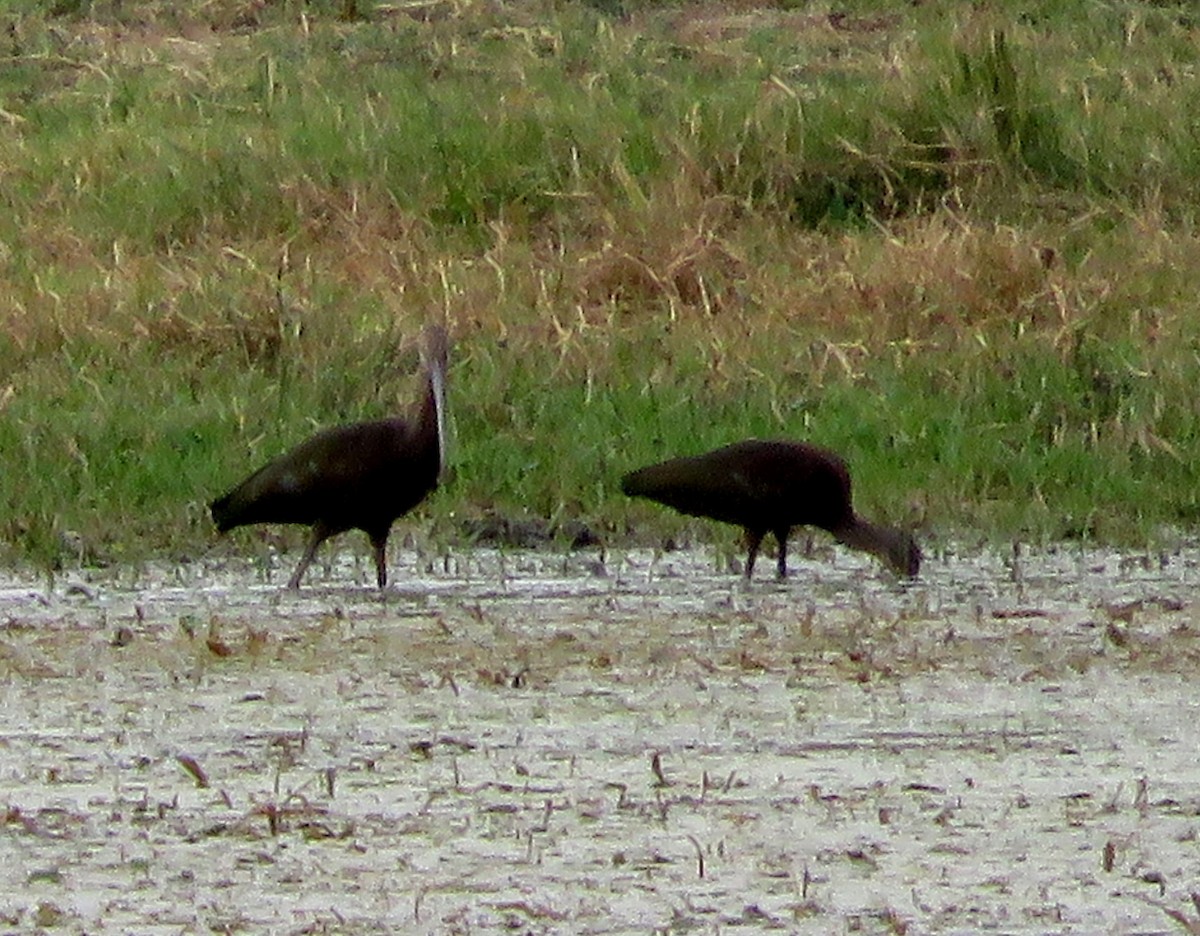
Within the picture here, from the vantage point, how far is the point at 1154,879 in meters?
4.25

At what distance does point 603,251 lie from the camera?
34.3ft

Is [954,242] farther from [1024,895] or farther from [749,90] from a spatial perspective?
[1024,895]

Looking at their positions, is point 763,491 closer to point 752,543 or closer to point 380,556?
point 752,543

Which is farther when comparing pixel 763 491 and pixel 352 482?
pixel 763 491

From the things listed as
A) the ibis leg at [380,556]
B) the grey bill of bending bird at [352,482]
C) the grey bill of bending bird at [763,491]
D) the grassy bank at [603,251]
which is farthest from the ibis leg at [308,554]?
the grey bill of bending bird at [763,491]

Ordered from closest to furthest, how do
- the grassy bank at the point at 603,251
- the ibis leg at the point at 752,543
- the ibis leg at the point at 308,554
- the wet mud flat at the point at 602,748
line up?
the wet mud flat at the point at 602,748 → the ibis leg at the point at 308,554 → the ibis leg at the point at 752,543 → the grassy bank at the point at 603,251

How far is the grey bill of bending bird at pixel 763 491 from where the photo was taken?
7.37 m

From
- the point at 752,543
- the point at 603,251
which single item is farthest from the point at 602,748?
the point at 603,251

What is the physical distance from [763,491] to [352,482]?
36.0 inches

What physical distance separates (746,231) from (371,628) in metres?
4.58

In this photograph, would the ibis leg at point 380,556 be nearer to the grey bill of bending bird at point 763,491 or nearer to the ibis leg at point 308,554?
the ibis leg at point 308,554

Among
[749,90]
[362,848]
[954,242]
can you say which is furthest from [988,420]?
[362,848]

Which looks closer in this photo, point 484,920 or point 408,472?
point 484,920

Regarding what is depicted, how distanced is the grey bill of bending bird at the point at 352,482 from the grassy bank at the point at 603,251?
317 millimetres
